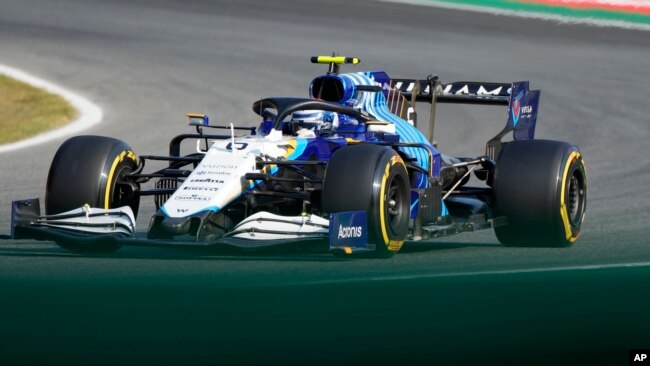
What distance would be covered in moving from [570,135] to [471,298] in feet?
37.1

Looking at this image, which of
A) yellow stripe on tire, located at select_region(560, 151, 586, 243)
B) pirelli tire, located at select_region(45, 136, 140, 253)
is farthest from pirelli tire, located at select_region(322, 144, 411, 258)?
pirelli tire, located at select_region(45, 136, 140, 253)

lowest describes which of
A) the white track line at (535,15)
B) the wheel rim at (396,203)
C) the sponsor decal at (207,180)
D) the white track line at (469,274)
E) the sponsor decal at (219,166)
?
the white track line at (469,274)

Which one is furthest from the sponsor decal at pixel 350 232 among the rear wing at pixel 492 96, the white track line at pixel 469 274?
the rear wing at pixel 492 96

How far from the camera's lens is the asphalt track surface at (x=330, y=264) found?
21.4 feet

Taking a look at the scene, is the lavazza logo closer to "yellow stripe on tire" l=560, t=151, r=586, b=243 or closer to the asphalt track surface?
the asphalt track surface

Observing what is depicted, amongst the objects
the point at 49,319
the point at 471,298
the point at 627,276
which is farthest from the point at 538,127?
the point at 49,319

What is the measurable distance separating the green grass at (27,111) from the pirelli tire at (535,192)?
28.2 ft

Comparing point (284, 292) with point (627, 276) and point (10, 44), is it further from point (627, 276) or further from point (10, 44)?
point (10, 44)

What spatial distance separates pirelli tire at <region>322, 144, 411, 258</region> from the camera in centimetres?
942

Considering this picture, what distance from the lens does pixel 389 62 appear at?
23.1 m

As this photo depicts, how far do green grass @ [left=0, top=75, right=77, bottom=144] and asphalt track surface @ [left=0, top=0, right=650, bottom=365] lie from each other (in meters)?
0.64

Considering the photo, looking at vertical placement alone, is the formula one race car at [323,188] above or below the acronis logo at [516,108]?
below

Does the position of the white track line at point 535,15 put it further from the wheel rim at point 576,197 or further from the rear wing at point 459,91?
the wheel rim at point 576,197


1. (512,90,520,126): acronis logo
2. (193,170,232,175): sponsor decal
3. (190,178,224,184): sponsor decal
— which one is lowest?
(190,178,224,184): sponsor decal
